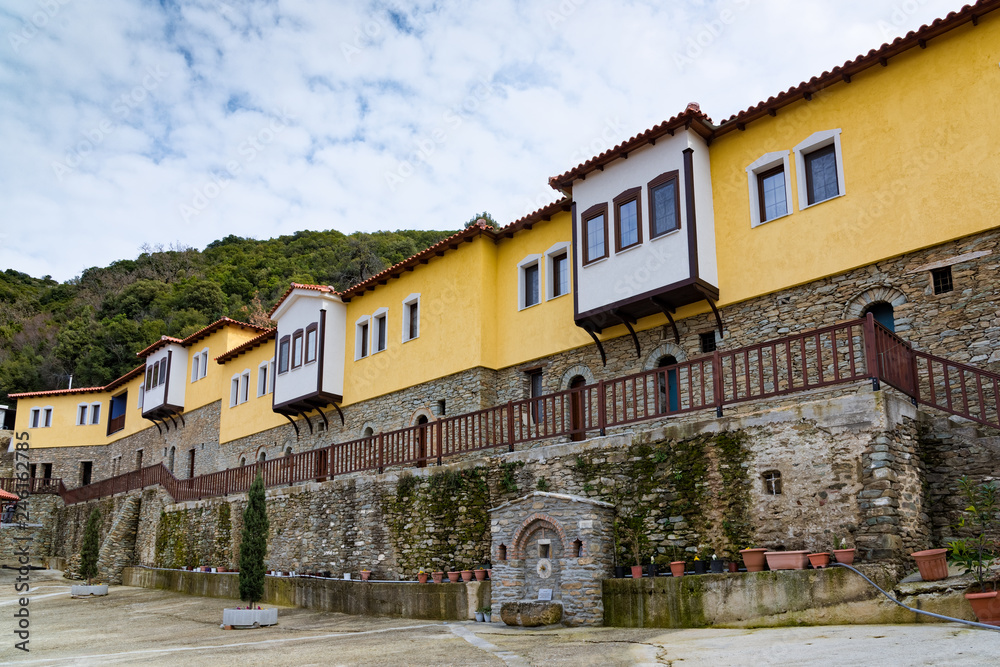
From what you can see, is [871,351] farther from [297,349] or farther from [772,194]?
[297,349]

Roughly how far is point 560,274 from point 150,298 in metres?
48.1

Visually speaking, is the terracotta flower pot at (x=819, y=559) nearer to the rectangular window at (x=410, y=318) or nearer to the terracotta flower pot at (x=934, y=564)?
the terracotta flower pot at (x=934, y=564)

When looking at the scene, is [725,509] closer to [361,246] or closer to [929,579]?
[929,579]

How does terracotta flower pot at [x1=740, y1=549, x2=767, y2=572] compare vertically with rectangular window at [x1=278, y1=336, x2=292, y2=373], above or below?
below

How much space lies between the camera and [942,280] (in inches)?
502

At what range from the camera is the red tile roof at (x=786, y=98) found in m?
12.6

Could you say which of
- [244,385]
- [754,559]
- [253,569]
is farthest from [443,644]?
[244,385]

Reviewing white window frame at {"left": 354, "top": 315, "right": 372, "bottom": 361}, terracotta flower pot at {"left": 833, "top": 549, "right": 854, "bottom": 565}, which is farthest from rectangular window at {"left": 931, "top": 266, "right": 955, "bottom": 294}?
white window frame at {"left": 354, "top": 315, "right": 372, "bottom": 361}

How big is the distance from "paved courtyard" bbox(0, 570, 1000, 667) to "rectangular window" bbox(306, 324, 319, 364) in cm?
939

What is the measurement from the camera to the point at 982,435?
10781 mm

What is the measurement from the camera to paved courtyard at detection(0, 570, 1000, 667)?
7.31 meters

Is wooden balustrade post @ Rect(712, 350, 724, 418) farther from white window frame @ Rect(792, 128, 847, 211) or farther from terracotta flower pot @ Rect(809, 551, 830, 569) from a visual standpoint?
white window frame @ Rect(792, 128, 847, 211)

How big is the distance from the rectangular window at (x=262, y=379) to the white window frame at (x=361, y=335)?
20.2 feet

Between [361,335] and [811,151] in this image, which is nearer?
[811,151]
